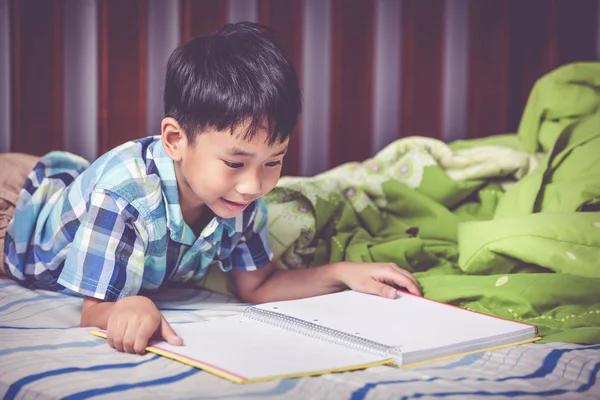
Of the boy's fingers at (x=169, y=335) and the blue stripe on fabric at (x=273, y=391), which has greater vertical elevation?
the blue stripe on fabric at (x=273, y=391)

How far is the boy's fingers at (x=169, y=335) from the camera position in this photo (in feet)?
2.84

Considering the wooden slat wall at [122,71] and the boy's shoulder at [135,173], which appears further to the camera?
the wooden slat wall at [122,71]

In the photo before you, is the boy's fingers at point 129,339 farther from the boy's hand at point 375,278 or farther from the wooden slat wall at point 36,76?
the wooden slat wall at point 36,76

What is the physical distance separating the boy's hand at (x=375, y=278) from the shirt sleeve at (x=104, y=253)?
34 cm

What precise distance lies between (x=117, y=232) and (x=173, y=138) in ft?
0.53

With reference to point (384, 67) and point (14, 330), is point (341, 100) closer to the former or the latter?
point (384, 67)

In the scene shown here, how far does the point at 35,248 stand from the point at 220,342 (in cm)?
55

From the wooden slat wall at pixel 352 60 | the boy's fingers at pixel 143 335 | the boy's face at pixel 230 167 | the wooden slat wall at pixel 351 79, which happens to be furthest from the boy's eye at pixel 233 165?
the wooden slat wall at pixel 351 79

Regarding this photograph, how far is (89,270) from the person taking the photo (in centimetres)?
106

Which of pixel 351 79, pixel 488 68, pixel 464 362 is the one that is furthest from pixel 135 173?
pixel 488 68

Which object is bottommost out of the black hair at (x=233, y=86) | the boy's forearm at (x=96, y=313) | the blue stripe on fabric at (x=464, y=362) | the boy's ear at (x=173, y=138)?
the boy's forearm at (x=96, y=313)

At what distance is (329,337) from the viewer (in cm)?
89

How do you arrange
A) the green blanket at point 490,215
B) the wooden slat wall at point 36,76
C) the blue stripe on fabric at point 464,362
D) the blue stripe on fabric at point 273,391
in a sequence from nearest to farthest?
the blue stripe on fabric at point 273,391 < the blue stripe on fabric at point 464,362 < the green blanket at point 490,215 < the wooden slat wall at point 36,76

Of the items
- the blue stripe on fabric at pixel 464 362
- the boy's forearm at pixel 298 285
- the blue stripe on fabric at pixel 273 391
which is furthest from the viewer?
the boy's forearm at pixel 298 285
